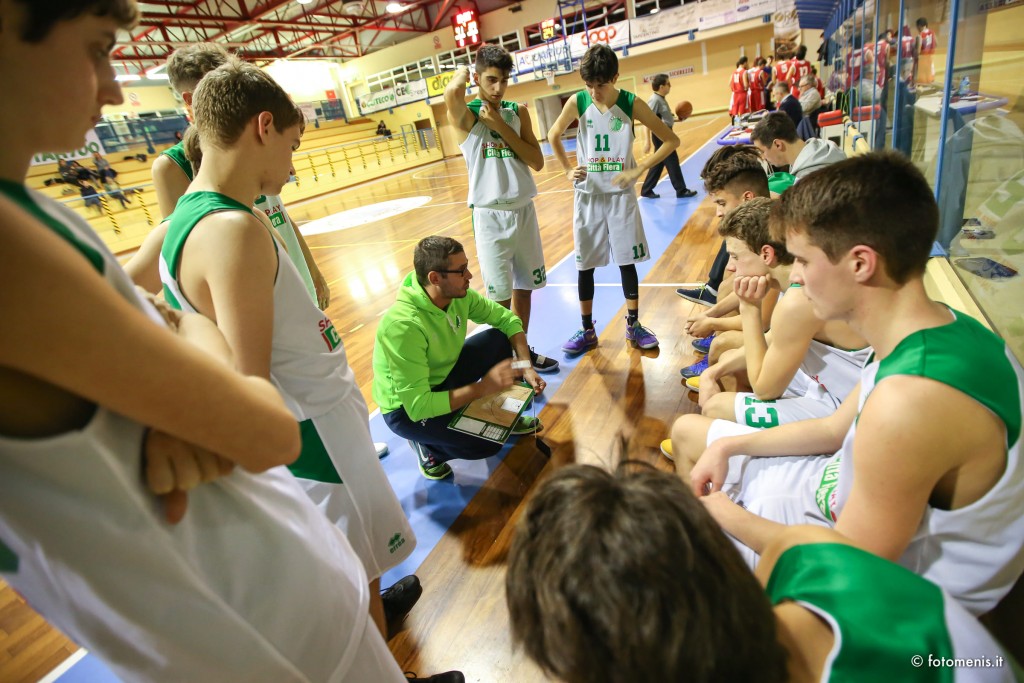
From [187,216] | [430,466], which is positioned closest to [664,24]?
[430,466]

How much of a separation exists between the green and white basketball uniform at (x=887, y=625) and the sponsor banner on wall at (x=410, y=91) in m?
25.2

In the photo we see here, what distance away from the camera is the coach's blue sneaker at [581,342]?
147 inches

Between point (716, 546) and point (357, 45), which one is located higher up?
point (357, 45)

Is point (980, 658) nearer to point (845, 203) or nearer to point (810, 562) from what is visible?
point (810, 562)

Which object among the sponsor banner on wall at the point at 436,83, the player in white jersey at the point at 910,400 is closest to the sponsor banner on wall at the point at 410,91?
the sponsor banner on wall at the point at 436,83

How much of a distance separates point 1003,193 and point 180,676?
3465 millimetres

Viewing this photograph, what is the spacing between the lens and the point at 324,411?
1.47 meters

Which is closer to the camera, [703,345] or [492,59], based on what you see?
[492,59]

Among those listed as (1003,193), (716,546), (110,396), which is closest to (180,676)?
(110,396)

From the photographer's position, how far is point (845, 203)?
3.82 ft

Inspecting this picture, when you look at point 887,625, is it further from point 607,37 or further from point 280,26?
point 280,26

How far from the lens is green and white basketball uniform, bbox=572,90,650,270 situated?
359cm

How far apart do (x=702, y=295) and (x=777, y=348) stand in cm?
226

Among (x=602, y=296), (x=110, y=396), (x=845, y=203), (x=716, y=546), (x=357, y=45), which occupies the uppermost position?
(x=357, y=45)
